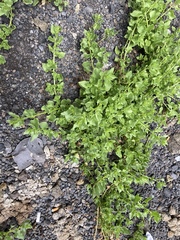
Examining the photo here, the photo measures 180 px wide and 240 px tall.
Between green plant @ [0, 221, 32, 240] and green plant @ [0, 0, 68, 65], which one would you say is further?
green plant @ [0, 221, 32, 240]

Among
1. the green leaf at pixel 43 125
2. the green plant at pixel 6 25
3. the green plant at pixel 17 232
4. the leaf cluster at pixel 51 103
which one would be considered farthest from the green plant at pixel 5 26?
the green plant at pixel 17 232

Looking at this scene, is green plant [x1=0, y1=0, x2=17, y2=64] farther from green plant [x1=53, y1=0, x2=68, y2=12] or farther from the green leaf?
the green leaf

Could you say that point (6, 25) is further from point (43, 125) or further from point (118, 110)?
point (118, 110)

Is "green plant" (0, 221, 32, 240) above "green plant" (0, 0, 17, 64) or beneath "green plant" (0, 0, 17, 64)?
beneath

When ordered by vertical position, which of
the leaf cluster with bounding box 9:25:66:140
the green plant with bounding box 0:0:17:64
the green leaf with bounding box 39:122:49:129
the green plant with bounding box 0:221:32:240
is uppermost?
the green plant with bounding box 0:0:17:64

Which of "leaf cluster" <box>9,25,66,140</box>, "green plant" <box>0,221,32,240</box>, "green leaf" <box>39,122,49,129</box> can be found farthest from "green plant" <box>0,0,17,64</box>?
"green plant" <box>0,221,32,240</box>

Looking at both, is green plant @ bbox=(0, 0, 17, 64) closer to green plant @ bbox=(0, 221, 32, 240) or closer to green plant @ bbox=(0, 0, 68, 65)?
green plant @ bbox=(0, 0, 68, 65)

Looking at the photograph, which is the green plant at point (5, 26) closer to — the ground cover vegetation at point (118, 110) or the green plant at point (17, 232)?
the ground cover vegetation at point (118, 110)
